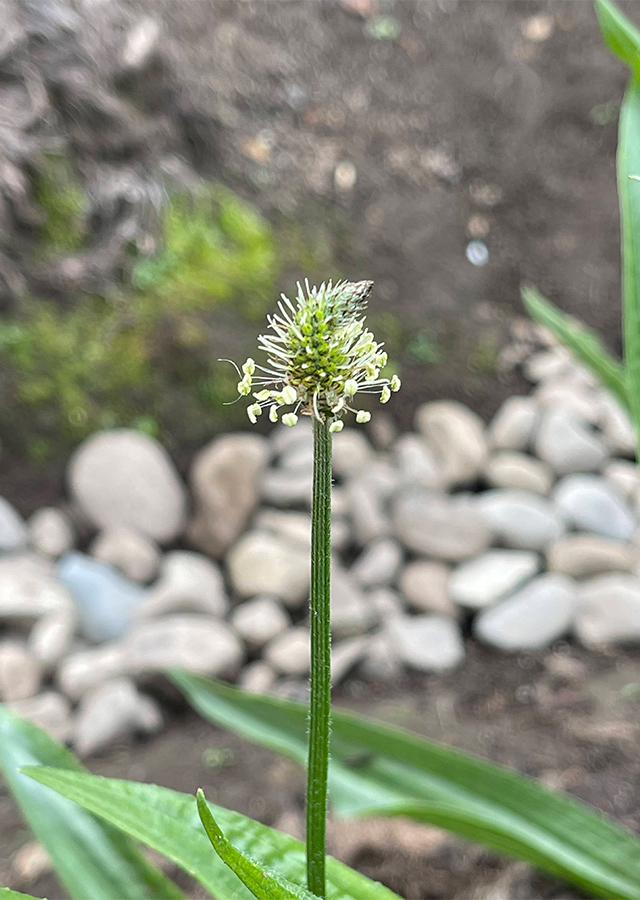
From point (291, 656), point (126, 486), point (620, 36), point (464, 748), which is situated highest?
point (620, 36)

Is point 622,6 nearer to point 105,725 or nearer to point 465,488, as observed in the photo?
point 465,488

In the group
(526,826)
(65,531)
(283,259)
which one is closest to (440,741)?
(526,826)

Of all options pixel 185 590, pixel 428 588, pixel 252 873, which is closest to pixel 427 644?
pixel 428 588

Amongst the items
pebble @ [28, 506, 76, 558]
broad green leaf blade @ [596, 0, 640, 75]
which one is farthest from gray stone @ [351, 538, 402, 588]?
broad green leaf blade @ [596, 0, 640, 75]

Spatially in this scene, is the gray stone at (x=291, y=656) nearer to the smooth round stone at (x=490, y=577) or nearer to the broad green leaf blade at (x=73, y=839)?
the smooth round stone at (x=490, y=577)

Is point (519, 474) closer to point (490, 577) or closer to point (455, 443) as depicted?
point (455, 443)

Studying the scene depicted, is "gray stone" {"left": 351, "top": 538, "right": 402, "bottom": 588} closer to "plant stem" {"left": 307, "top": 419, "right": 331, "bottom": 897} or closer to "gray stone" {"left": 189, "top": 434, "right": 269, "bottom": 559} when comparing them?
"gray stone" {"left": 189, "top": 434, "right": 269, "bottom": 559}

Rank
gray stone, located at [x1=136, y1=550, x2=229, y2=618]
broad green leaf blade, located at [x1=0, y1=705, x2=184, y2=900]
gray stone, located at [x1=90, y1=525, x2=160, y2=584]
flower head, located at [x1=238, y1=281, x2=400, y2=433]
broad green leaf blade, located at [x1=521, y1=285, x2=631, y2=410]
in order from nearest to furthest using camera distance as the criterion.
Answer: flower head, located at [x1=238, y1=281, x2=400, y2=433] < broad green leaf blade, located at [x1=0, y1=705, x2=184, y2=900] < broad green leaf blade, located at [x1=521, y1=285, x2=631, y2=410] < gray stone, located at [x1=136, y1=550, x2=229, y2=618] < gray stone, located at [x1=90, y1=525, x2=160, y2=584]
